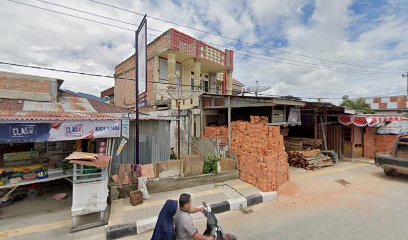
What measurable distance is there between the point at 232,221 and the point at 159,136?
16.6 ft

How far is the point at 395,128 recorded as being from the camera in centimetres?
1172

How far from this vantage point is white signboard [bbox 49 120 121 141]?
5.92m

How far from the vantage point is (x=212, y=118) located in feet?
41.7

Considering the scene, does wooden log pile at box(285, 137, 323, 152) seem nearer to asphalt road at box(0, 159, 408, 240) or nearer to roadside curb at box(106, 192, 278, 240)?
asphalt road at box(0, 159, 408, 240)

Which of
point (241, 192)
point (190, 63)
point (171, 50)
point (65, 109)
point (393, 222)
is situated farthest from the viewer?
point (190, 63)

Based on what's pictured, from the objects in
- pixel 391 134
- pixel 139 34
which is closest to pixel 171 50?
pixel 139 34

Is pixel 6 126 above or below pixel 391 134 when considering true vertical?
above

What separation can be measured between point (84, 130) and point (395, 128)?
52.4 feet

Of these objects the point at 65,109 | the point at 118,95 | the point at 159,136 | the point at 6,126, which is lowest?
the point at 159,136

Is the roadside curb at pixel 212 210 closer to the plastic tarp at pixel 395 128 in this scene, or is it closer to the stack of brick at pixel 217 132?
the stack of brick at pixel 217 132

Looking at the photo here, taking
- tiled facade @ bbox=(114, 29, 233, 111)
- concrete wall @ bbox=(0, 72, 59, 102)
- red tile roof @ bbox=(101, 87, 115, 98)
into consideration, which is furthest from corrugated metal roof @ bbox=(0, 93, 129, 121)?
red tile roof @ bbox=(101, 87, 115, 98)

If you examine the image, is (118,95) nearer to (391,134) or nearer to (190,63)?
(190,63)

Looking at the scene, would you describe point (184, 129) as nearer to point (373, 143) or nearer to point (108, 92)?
point (373, 143)

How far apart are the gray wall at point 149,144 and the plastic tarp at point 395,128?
12979mm
